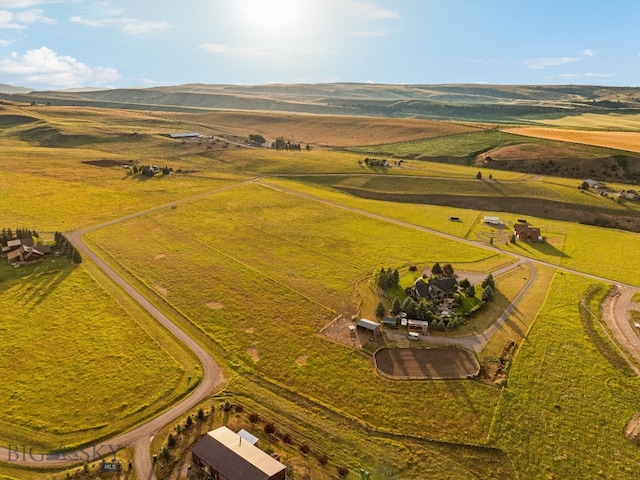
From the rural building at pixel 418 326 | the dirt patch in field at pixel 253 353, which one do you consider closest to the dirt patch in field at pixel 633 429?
the rural building at pixel 418 326

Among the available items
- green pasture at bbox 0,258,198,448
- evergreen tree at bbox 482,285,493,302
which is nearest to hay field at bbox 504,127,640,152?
evergreen tree at bbox 482,285,493,302

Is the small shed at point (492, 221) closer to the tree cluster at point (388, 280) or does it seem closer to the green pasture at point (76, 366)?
the tree cluster at point (388, 280)

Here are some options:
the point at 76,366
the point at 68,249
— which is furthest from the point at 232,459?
the point at 68,249

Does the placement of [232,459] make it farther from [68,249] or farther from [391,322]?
[68,249]

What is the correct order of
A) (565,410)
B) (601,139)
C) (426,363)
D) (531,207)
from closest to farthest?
(565,410) → (426,363) → (531,207) → (601,139)

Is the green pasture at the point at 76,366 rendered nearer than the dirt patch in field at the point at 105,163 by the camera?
Yes

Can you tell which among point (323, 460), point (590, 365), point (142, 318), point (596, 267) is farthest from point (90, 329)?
point (596, 267)
